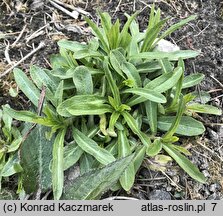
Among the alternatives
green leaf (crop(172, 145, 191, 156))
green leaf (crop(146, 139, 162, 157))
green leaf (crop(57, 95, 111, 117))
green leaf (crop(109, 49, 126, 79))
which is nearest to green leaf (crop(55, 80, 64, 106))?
green leaf (crop(57, 95, 111, 117))

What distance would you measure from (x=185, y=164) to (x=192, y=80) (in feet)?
1.49

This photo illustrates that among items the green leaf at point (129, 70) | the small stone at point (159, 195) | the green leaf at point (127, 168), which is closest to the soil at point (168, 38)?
the small stone at point (159, 195)

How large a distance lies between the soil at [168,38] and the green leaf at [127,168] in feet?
0.33

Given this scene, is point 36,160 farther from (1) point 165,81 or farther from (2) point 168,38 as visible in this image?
(2) point 168,38

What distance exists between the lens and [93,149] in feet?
6.93

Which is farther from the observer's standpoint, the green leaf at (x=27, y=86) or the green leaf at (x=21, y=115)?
the green leaf at (x=27, y=86)

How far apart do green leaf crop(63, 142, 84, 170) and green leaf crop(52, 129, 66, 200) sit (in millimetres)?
→ 39

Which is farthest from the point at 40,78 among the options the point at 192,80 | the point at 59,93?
the point at 192,80

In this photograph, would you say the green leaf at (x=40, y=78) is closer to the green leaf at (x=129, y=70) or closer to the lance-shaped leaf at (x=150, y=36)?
the green leaf at (x=129, y=70)

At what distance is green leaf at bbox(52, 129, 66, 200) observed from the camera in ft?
6.68

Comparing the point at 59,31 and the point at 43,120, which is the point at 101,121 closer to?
the point at 43,120

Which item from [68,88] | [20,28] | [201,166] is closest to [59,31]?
[20,28]

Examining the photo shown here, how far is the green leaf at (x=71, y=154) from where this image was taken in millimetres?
2125

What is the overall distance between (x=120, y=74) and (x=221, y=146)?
0.63 metres
